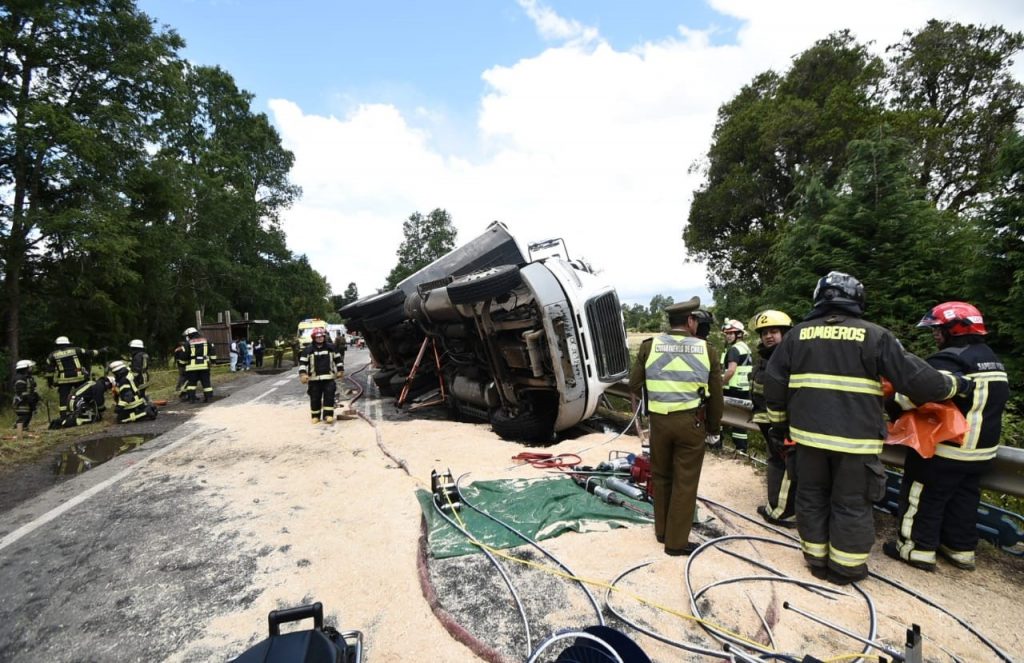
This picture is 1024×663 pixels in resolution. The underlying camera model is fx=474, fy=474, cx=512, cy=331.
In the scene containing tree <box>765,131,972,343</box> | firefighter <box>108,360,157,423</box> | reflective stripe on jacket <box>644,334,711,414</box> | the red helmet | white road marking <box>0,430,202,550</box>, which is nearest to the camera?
the red helmet

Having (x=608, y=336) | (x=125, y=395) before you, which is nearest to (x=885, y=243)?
(x=608, y=336)

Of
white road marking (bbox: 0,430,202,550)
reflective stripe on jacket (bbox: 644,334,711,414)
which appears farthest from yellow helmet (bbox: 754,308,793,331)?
white road marking (bbox: 0,430,202,550)

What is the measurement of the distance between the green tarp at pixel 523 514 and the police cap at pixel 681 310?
138cm

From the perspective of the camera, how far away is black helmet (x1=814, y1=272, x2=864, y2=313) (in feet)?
8.71

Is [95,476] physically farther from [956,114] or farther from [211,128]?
[211,128]

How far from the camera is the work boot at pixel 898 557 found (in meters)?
2.61

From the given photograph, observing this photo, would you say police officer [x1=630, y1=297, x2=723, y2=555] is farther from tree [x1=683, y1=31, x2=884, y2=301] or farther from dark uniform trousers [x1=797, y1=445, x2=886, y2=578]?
tree [x1=683, y1=31, x2=884, y2=301]

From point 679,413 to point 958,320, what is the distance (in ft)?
5.25

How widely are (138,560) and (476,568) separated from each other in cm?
215

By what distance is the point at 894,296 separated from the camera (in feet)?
25.3

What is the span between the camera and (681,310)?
119 inches

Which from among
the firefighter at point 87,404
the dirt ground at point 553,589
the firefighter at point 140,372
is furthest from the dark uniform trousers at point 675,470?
the firefighter at point 87,404

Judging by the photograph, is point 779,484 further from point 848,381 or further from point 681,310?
point 681,310

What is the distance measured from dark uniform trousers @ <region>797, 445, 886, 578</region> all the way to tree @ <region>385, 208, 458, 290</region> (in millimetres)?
43073
